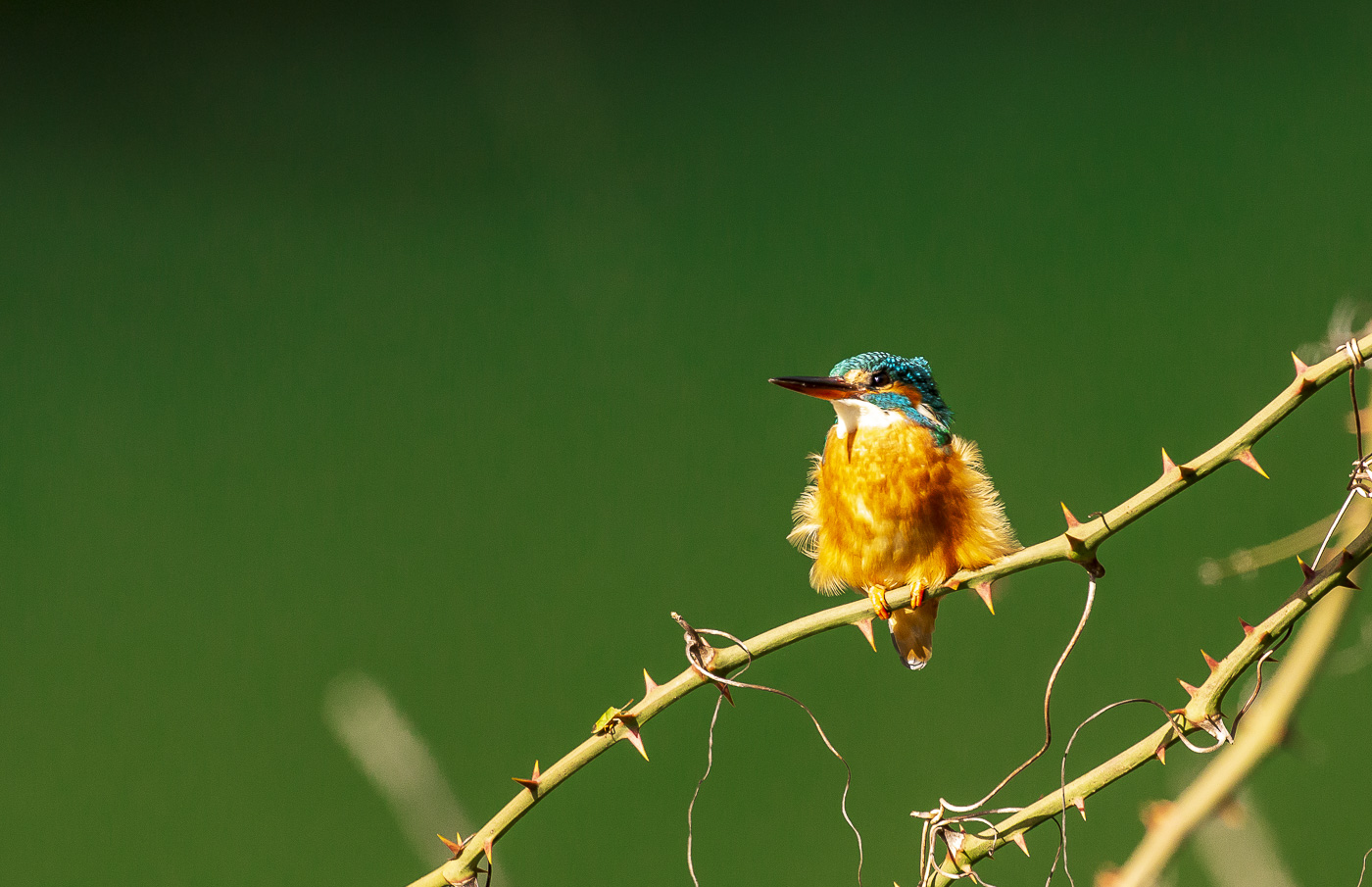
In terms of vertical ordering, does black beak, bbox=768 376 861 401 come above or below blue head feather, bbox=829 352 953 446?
above

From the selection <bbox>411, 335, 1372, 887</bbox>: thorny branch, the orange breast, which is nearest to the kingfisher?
the orange breast

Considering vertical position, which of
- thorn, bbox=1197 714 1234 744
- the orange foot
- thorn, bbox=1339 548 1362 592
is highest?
the orange foot

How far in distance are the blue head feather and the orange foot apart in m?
0.17

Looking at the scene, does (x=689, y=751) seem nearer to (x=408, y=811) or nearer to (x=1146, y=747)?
(x=408, y=811)

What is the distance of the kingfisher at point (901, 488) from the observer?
1.11m

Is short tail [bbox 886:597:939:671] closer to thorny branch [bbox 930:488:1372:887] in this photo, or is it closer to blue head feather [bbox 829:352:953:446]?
blue head feather [bbox 829:352:953:446]

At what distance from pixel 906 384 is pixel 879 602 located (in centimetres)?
29

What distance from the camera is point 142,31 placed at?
195 centimetres

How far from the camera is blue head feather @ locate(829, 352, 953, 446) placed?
1.11 metres

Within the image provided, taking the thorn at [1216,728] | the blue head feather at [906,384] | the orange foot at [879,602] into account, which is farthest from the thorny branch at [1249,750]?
the blue head feather at [906,384]

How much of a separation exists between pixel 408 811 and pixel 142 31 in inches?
60.6

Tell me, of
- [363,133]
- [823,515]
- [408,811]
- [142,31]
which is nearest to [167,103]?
[142,31]

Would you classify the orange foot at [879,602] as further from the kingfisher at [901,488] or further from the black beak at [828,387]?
the black beak at [828,387]

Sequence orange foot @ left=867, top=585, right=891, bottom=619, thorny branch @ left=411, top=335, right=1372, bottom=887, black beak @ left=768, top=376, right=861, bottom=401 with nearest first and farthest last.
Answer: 1. thorny branch @ left=411, top=335, right=1372, bottom=887
2. orange foot @ left=867, top=585, right=891, bottom=619
3. black beak @ left=768, top=376, right=861, bottom=401
